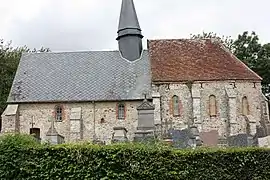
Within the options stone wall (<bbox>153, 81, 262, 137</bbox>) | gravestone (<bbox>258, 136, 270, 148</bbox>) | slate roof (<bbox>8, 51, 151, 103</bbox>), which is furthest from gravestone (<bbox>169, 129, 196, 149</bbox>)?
slate roof (<bbox>8, 51, 151, 103</bbox>)

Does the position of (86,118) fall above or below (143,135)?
above

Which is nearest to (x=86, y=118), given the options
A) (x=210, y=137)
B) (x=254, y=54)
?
(x=210, y=137)

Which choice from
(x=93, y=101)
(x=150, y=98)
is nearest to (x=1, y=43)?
(x=93, y=101)

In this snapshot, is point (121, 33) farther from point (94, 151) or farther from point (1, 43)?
point (94, 151)

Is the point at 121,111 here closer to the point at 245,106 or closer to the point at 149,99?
the point at 149,99

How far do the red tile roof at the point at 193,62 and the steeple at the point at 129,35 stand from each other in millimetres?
1113

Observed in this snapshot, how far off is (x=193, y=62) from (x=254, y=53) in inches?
604

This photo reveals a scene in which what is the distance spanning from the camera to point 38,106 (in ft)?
102

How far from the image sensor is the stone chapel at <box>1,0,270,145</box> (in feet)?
99.1

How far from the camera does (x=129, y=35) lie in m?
34.0

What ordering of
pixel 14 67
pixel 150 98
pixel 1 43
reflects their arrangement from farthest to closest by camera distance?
pixel 1 43 → pixel 14 67 → pixel 150 98

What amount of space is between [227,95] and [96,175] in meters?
20.9

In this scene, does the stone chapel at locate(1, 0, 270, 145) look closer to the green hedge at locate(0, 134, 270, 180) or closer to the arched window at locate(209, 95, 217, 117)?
the arched window at locate(209, 95, 217, 117)

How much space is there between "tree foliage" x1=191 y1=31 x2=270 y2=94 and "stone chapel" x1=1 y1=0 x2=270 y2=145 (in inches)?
460
